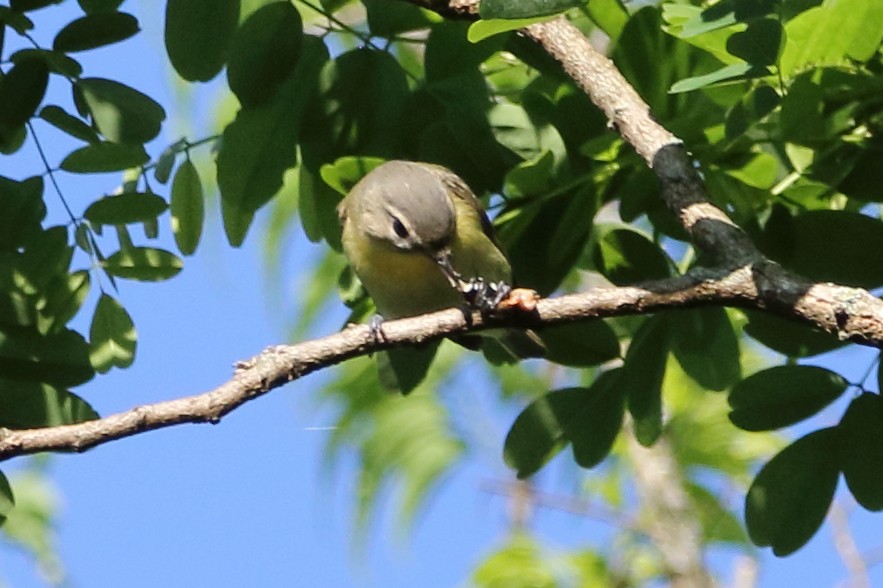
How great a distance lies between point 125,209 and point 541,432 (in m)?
1.00

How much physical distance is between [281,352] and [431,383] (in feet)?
14.3

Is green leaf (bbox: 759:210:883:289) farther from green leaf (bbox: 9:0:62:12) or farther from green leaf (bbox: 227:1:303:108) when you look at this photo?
green leaf (bbox: 9:0:62:12)

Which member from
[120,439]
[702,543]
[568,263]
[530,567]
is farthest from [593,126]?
[702,543]

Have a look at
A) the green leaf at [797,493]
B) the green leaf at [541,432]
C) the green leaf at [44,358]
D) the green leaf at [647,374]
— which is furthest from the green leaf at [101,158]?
the green leaf at [797,493]

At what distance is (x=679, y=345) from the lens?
295 centimetres

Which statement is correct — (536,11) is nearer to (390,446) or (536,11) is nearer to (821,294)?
(821,294)

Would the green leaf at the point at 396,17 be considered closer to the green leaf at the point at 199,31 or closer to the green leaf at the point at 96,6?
the green leaf at the point at 199,31

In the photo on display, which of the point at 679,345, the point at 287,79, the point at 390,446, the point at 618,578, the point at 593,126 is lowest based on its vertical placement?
the point at 390,446

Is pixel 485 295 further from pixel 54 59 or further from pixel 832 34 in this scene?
pixel 54 59

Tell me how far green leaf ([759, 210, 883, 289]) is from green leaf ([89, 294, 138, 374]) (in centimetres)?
132

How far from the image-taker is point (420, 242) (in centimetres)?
381

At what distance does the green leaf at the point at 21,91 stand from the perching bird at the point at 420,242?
0.67m

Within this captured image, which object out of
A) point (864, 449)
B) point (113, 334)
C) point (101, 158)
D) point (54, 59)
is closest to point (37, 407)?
point (113, 334)

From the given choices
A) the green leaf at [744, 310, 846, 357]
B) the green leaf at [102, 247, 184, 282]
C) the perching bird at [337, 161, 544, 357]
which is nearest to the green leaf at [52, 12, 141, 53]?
the green leaf at [102, 247, 184, 282]
